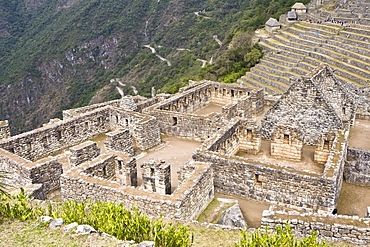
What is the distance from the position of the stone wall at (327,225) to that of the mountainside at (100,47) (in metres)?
58.1

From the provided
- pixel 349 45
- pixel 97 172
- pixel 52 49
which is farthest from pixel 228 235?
pixel 52 49

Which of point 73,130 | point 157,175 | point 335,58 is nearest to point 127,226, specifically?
point 157,175

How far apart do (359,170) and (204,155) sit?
18.7 feet

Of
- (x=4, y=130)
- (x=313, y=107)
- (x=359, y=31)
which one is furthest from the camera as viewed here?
(x=359, y=31)

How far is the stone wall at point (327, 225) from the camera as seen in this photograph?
8.01 meters

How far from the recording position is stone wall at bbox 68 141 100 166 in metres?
13.3

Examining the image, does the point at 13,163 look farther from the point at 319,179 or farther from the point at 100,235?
the point at 319,179

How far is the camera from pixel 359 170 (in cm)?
1288

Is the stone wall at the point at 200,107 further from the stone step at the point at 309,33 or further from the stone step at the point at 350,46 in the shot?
the stone step at the point at 309,33

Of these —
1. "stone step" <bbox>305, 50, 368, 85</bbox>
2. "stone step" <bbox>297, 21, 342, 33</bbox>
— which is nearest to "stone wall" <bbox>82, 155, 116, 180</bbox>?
"stone step" <bbox>305, 50, 368, 85</bbox>

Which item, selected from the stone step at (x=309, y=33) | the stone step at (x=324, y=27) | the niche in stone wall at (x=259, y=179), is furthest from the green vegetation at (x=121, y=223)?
the stone step at (x=324, y=27)

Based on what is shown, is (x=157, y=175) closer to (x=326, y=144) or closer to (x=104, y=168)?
(x=104, y=168)

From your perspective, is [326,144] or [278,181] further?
[326,144]

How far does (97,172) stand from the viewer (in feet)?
39.2
